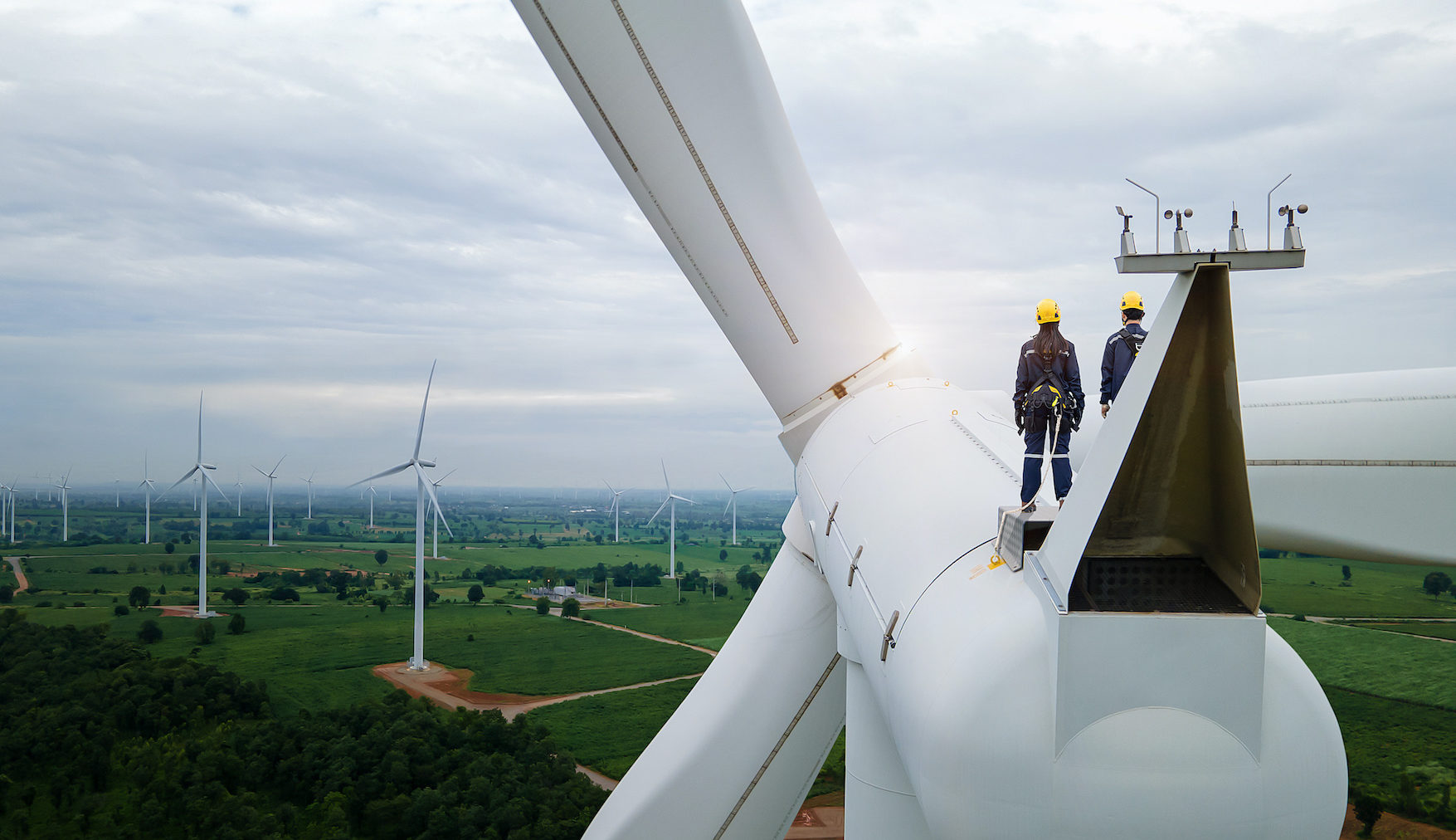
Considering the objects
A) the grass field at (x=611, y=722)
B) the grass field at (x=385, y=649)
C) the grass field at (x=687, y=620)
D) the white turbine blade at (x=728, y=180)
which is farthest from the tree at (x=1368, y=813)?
the grass field at (x=687, y=620)

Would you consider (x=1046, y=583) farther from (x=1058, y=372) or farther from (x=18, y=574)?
(x=18, y=574)

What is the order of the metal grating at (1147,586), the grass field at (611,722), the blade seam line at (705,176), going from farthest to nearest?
1. the grass field at (611,722)
2. the blade seam line at (705,176)
3. the metal grating at (1147,586)

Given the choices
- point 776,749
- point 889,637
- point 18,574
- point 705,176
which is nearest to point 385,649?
point 18,574

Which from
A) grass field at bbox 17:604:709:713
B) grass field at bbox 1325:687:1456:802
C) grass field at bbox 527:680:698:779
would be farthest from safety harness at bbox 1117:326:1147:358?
grass field at bbox 17:604:709:713

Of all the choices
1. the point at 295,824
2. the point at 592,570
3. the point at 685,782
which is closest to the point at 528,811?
the point at 295,824

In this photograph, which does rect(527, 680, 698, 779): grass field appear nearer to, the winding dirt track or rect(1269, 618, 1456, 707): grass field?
rect(1269, 618, 1456, 707): grass field

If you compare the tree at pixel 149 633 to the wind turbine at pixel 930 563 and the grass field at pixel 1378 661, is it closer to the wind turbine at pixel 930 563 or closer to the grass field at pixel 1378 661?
the wind turbine at pixel 930 563
